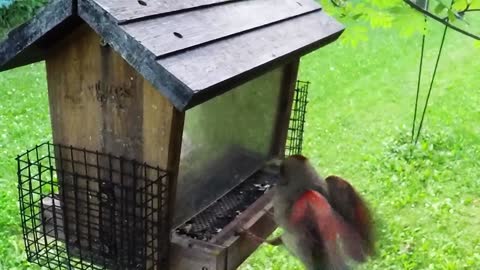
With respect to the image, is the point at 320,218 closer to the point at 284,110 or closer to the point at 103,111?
the point at 103,111

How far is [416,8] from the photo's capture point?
2365 millimetres

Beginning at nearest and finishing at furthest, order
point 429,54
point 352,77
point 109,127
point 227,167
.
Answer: point 109,127
point 227,167
point 352,77
point 429,54

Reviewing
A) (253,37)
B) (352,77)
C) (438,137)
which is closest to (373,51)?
(352,77)

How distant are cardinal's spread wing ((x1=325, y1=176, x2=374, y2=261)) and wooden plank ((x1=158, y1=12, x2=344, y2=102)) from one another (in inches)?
15.7

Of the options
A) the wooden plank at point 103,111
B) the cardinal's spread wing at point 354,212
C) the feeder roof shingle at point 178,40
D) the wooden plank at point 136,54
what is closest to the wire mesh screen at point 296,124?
the feeder roof shingle at point 178,40

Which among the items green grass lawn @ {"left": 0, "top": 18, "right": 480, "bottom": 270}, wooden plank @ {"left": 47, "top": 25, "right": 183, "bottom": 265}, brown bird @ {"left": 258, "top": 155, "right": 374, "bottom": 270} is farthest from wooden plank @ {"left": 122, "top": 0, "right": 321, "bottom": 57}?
green grass lawn @ {"left": 0, "top": 18, "right": 480, "bottom": 270}

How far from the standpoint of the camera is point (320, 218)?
173cm

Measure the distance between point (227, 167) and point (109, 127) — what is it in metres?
0.56

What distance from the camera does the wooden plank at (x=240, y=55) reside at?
146cm

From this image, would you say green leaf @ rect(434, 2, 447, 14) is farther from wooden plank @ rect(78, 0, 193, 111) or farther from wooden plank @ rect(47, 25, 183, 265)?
wooden plank @ rect(78, 0, 193, 111)

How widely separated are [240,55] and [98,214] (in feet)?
2.02

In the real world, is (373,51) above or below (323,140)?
below

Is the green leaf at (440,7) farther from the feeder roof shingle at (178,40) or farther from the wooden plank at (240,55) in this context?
the feeder roof shingle at (178,40)

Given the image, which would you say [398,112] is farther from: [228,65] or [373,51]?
[228,65]
